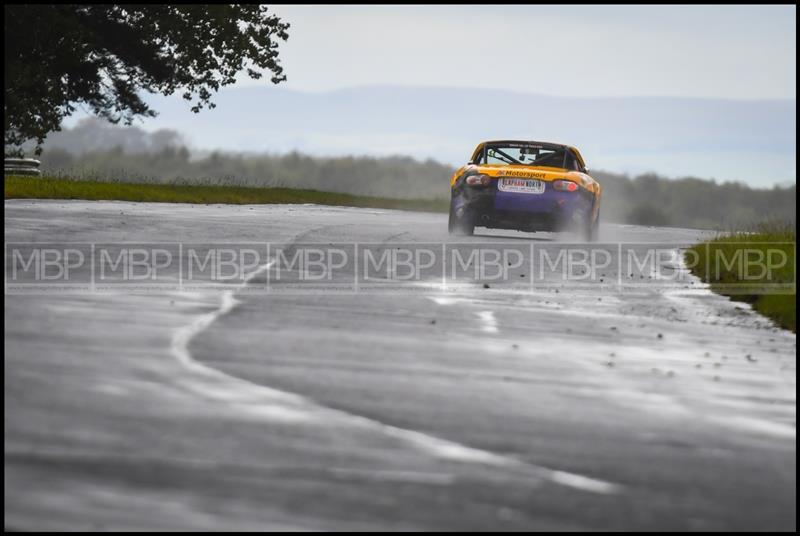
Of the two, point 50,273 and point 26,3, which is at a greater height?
point 26,3

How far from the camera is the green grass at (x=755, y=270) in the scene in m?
15.1

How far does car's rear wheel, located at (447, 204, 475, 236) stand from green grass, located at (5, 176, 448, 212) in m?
9.61

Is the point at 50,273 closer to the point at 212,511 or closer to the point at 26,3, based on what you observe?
the point at 212,511

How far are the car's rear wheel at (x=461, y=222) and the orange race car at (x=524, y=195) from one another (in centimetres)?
1

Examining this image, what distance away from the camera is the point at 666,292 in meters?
16.8

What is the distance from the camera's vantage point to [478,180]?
2380cm

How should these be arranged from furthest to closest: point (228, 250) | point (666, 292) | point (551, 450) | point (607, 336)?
point (228, 250)
point (666, 292)
point (607, 336)
point (551, 450)

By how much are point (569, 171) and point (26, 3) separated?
11.7 m

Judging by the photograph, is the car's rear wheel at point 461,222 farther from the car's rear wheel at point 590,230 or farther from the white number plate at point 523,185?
the car's rear wheel at point 590,230

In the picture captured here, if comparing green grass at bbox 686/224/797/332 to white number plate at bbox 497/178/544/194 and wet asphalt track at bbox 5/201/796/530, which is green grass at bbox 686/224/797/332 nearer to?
wet asphalt track at bbox 5/201/796/530

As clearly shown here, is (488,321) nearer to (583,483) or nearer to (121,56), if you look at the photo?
(583,483)

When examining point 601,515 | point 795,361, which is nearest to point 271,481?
point 601,515

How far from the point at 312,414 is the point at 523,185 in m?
16.1

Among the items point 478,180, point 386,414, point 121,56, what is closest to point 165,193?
point 121,56
